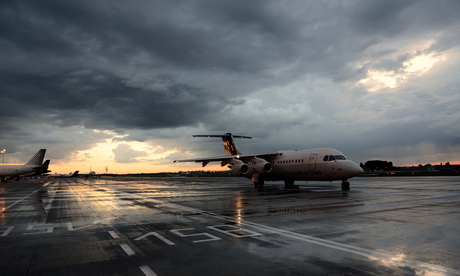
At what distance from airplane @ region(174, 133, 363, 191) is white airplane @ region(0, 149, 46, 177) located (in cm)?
5984

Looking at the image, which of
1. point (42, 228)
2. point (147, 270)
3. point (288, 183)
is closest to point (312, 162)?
point (288, 183)

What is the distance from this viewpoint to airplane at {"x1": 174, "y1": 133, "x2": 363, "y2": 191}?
81.8 ft

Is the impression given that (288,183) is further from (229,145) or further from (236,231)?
(236,231)

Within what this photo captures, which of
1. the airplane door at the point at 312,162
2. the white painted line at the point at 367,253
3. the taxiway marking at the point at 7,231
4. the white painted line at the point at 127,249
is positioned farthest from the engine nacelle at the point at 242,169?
the white painted line at the point at 127,249

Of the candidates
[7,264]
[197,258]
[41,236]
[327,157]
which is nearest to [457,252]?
[197,258]

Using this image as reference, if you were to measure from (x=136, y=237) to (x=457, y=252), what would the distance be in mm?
7919

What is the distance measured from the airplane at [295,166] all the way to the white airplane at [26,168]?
59835mm

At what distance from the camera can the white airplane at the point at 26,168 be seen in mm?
71125

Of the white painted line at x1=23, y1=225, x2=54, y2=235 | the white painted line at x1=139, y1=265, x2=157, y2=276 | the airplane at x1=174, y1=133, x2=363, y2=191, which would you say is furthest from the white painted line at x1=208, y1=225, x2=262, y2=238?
the airplane at x1=174, y1=133, x2=363, y2=191

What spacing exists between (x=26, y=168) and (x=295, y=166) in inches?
2893

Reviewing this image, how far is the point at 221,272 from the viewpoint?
5207 mm

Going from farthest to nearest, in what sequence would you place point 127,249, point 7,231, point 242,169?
1. point 242,169
2. point 7,231
3. point 127,249

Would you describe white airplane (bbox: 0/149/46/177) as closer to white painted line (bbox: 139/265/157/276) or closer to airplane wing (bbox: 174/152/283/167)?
airplane wing (bbox: 174/152/283/167)

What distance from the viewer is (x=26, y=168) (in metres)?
72.9
